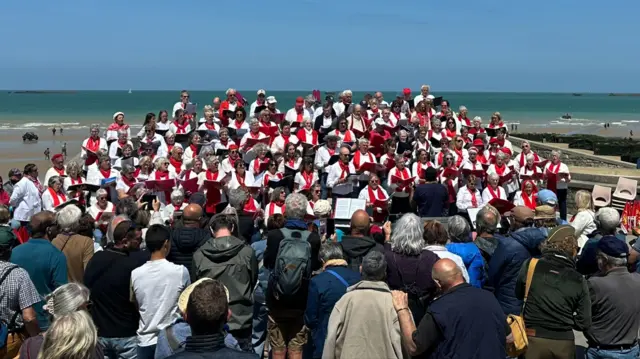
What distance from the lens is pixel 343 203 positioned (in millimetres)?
9484

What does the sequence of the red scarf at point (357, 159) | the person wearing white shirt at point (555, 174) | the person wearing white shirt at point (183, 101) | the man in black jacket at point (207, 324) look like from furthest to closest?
the person wearing white shirt at point (183, 101) → the person wearing white shirt at point (555, 174) → the red scarf at point (357, 159) → the man in black jacket at point (207, 324)

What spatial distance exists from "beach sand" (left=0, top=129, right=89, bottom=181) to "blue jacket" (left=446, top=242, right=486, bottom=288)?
912 inches

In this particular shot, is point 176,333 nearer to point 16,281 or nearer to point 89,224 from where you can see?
point 16,281

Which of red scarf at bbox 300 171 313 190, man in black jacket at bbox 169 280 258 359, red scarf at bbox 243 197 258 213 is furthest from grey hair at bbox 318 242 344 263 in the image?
red scarf at bbox 300 171 313 190

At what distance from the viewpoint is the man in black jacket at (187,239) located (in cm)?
595

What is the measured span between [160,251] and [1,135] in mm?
49752

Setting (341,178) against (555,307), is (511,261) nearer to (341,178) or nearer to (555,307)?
(555,307)

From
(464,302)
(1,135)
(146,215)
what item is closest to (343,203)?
(146,215)

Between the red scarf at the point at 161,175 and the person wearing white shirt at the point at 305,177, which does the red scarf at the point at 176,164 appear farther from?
the person wearing white shirt at the point at 305,177

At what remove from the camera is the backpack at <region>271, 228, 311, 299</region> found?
17.6 ft

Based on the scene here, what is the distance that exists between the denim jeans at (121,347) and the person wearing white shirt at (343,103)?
376 inches

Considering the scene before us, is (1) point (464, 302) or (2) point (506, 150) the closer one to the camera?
(1) point (464, 302)

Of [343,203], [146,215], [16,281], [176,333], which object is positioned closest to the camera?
[176,333]

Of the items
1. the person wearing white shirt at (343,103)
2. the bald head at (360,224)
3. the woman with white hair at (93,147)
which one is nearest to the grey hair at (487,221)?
the bald head at (360,224)
